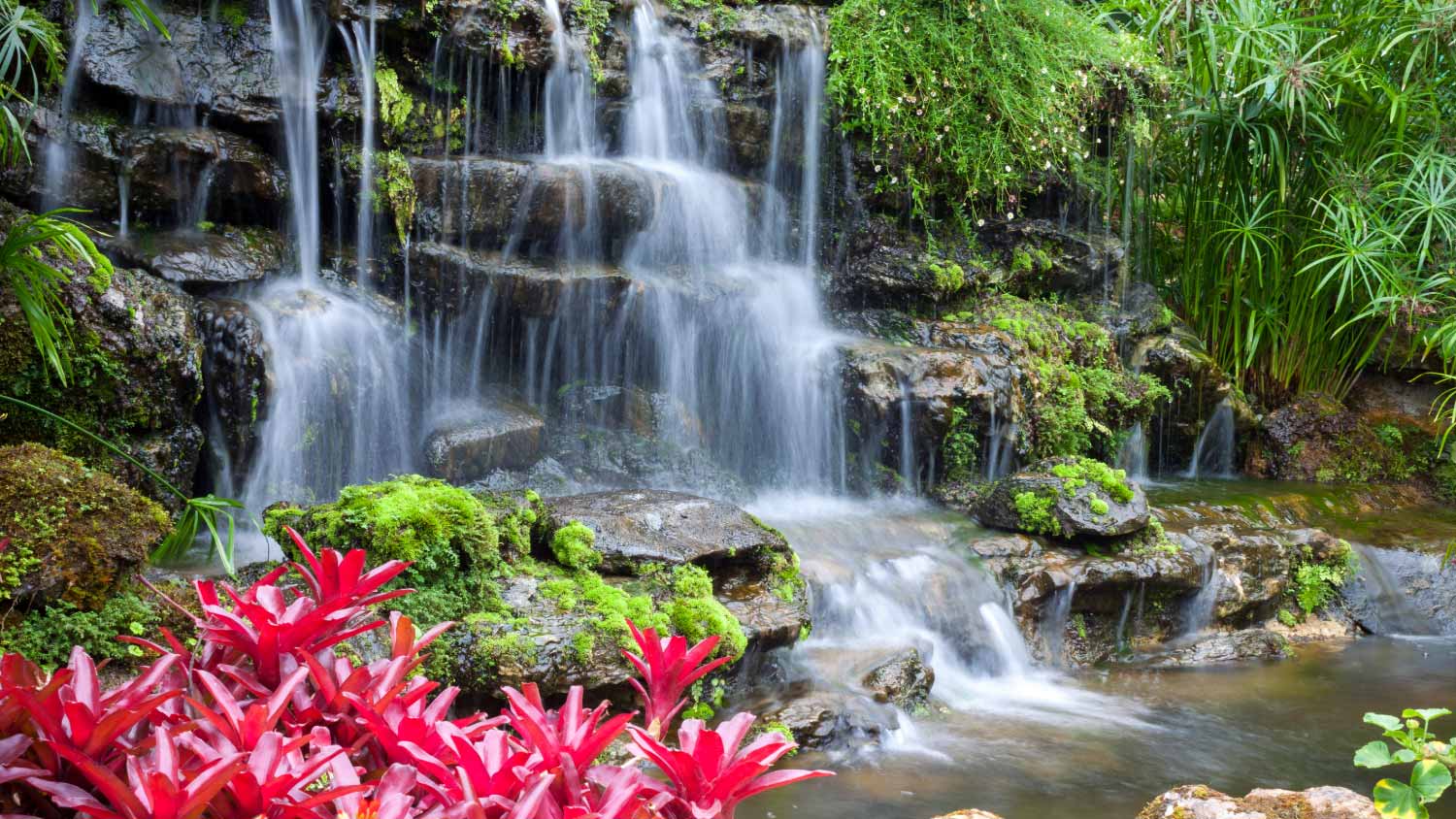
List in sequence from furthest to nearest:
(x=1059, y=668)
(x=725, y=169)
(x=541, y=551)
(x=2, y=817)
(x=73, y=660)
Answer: (x=725, y=169) → (x=1059, y=668) → (x=541, y=551) → (x=73, y=660) → (x=2, y=817)

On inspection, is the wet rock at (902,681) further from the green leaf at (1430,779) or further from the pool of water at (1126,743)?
the green leaf at (1430,779)

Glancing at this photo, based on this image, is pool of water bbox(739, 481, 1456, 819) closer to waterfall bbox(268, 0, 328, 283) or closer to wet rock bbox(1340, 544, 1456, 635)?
wet rock bbox(1340, 544, 1456, 635)

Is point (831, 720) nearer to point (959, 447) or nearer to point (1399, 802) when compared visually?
point (1399, 802)

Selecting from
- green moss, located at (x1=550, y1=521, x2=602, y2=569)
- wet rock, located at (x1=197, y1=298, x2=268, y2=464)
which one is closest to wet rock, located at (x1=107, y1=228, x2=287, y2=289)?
wet rock, located at (x1=197, y1=298, x2=268, y2=464)

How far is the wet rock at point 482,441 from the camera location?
6.96 meters

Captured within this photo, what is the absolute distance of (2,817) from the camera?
1.41m

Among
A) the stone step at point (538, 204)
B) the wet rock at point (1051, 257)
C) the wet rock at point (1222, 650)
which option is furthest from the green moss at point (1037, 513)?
the stone step at point (538, 204)

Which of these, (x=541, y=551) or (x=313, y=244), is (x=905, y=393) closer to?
(x=541, y=551)

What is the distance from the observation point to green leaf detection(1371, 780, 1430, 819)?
2.36 m

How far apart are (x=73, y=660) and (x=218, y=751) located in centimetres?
37

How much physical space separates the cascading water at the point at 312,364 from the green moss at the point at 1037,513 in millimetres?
4119

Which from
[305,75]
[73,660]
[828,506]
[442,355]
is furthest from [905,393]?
[73,660]

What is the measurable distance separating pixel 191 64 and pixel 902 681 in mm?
6273

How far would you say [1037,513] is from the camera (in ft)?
22.9
